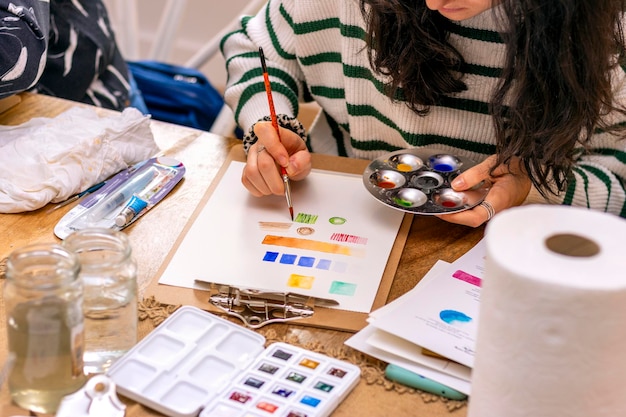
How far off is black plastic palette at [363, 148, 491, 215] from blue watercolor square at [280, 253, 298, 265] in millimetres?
143

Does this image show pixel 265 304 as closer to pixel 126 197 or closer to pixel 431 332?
pixel 431 332

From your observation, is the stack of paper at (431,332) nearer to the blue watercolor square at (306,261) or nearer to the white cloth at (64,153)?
the blue watercolor square at (306,261)

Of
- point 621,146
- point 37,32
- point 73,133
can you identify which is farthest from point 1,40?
point 621,146

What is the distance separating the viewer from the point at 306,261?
1015 mm

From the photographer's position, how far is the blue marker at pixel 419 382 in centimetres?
81

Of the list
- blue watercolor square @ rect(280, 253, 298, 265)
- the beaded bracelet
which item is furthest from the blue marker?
the beaded bracelet

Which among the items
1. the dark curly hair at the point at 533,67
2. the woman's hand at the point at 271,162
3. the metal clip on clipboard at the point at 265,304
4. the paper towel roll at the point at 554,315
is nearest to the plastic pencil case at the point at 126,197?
the woman's hand at the point at 271,162

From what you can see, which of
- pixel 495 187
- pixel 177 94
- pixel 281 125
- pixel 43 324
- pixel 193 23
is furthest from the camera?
pixel 193 23

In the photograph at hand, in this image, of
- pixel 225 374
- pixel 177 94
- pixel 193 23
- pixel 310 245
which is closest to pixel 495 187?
pixel 310 245

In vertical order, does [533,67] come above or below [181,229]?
above

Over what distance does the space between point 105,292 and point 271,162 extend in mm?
396

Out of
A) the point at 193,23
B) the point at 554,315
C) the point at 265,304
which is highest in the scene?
the point at 554,315

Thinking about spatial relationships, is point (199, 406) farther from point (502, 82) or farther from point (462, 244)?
point (502, 82)

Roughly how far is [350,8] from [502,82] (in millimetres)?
324
